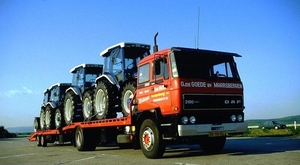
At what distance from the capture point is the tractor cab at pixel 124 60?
11688 millimetres

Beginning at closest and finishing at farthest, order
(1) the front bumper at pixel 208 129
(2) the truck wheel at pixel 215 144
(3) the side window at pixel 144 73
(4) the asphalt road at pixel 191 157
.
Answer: (4) the asphalt road at pixel 191 157, (1) the front bumper at pixel 208 129, (3) the side window at pixel 144 73, (2) the truck wheel at pixel 215 144

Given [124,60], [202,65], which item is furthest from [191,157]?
[124,60]

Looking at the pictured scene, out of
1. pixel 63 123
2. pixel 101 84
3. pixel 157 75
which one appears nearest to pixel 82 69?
pixel 63 123

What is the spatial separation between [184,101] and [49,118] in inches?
457

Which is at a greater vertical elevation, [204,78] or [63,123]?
[204,78]

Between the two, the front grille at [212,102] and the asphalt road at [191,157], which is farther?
the front grille at [212,102]

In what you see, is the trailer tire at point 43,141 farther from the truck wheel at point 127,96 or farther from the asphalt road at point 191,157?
the truck wheel at point 127,96

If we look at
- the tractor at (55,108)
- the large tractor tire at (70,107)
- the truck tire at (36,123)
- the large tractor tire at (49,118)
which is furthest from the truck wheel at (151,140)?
the truck tire at (36,123)

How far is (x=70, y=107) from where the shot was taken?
15.3m

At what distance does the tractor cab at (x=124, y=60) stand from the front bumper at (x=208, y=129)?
374 centimetres

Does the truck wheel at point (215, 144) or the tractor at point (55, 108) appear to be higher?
the tractor at point (55, 108)

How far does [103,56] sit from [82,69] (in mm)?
2932

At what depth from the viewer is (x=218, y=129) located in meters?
8.52

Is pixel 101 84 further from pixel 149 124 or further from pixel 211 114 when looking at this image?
pixel 211 114
